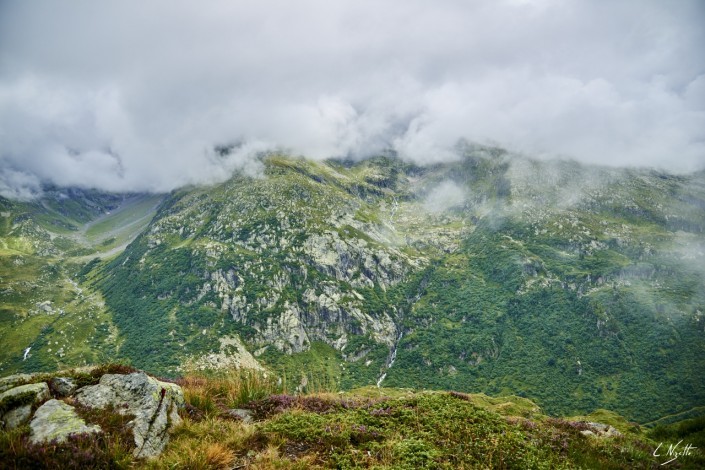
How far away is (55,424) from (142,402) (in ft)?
7.95

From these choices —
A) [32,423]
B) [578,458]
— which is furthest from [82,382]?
[578,458]

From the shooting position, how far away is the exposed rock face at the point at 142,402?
11898 mm

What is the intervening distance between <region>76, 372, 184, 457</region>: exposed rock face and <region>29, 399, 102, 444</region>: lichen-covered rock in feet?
3.11

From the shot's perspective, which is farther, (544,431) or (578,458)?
(544,431)

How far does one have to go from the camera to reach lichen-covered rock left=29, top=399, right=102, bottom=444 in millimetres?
10430

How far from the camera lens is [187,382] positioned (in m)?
18.0

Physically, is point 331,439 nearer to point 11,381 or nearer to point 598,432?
point 11,381

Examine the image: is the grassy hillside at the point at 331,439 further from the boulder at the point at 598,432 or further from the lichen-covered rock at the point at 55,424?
the boulder at the point at 598,432

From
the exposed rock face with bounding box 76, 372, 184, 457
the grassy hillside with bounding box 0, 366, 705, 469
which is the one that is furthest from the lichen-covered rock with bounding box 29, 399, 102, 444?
the exposed rock face with bounding box 76, 372, 184, 457

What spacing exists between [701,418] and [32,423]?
99.0 feet

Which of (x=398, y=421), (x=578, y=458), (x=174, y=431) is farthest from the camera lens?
(x=398, y=421)

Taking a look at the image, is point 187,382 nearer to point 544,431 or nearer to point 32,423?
point 32,423

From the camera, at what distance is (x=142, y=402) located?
505 inches

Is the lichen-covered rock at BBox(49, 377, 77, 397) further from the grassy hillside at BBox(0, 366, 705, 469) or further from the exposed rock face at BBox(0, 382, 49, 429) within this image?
the exposed rock face at BBox(0, 382, 49, 429)
